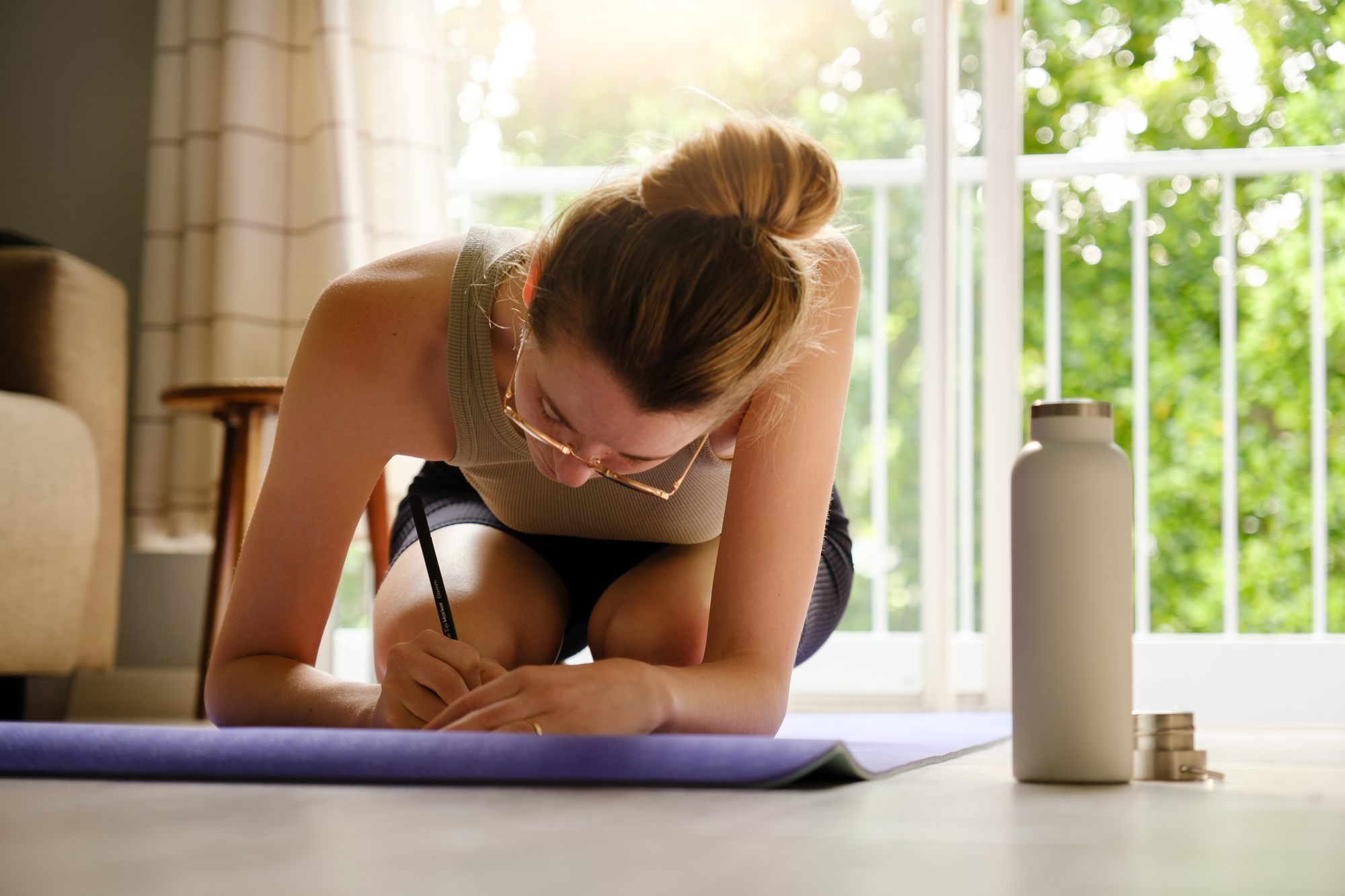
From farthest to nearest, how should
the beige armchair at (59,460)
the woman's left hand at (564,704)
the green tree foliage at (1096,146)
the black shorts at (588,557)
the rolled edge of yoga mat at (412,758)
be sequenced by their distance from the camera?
1. the green tree foliage at (1096,146)
2. the beige armchair at (59,460)
3. the black shorts at (588,557)
4. the woman's left hand at (564,704)
5. the rolled edge of yoga mat at (412,758)

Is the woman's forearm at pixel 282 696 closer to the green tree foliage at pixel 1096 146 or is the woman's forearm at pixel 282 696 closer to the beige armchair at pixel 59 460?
the beige armchair at pixel 59 460

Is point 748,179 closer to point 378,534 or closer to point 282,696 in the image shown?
point 282,696

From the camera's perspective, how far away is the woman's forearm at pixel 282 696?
3.53 feet

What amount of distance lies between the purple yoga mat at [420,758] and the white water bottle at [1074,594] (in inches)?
4.6

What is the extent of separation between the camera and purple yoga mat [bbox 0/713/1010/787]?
27.1 inches

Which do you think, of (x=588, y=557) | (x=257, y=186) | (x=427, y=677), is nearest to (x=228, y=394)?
(x=257, y=186)

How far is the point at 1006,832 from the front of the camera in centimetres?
55

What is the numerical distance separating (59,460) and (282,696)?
1273 millimetres

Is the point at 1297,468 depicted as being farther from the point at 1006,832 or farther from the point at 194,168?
the point at 1006,832

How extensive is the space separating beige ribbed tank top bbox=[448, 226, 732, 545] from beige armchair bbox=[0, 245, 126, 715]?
36.8 inches

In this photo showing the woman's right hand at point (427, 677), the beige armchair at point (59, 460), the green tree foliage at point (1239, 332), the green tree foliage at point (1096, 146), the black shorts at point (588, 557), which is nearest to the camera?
the woman's right hand at point (427, 677)

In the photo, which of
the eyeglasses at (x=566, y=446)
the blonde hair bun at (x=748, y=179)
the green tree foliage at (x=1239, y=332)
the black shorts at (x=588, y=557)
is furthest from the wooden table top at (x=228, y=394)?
Result: the green tree foliage at (x=1239, y=332)

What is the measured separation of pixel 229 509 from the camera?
7.89 ft

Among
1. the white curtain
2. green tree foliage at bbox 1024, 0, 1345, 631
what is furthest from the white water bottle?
green tree foliage at bbox 1024, 0, 1345, 631
